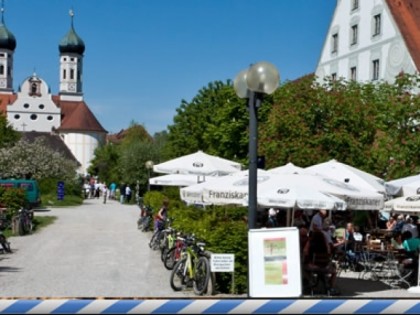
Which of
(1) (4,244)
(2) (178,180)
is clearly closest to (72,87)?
A: (2) (178,180)

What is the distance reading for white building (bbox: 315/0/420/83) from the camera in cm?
4169

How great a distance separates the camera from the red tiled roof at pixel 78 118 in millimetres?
136875

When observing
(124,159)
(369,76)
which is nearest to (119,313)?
(369,76)

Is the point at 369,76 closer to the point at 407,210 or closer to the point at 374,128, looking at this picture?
the point at 374,128

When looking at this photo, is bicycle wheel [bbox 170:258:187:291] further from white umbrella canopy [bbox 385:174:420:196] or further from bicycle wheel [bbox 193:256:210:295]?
white umbrella canopy [bbox 385:174:420:196]

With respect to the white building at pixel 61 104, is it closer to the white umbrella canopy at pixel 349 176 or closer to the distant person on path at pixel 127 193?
the distant person on path at pixel 127 193

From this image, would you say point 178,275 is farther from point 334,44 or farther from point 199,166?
point 334,44

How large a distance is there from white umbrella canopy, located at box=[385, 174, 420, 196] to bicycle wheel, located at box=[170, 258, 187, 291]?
16.9 ft

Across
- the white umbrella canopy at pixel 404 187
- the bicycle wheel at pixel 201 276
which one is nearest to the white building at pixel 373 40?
the white umbrella canopy at pixel 404 187

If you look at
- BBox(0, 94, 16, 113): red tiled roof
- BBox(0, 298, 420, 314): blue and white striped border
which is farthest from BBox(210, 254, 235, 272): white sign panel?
Result: BBox(0, 94, 16, 113): red tiled roof

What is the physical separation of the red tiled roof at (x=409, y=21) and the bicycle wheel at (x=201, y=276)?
30.0 metres

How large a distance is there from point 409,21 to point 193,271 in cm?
3325

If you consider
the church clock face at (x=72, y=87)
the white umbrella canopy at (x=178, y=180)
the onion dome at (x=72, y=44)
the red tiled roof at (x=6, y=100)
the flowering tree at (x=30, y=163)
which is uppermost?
the onion dome at (x=72, y=44)

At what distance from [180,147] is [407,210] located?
39.6 metres
